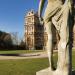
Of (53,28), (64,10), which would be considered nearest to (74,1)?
(64,10)

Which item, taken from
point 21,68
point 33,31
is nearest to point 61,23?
point 21,68

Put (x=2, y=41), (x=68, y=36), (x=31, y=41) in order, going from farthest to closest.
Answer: (x=31, y=41) → (x=2, y=41) → (x=68, y=36)

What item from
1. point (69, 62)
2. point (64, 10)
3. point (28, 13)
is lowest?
point (69, 62)

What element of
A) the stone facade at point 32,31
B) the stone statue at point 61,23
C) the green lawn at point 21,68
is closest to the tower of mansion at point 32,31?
the stone facade at point 32,31

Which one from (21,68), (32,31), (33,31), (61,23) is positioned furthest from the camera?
(32,31)

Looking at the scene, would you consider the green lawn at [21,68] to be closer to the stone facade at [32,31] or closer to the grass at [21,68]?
the grass at [21,68]

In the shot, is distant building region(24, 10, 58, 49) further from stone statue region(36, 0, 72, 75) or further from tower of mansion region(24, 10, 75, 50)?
stone statue region(36, 0, 72, 75)

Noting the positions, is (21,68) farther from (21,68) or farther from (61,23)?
(61,23)

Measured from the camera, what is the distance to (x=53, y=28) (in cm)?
639

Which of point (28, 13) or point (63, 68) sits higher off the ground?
point (28, 13)

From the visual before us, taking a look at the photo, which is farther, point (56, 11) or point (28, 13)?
point (28, 13)

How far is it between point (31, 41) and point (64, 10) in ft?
289

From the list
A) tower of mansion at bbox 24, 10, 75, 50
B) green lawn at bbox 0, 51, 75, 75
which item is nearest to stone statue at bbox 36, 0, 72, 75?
green lawn at bbox 0, 51, 75, 75

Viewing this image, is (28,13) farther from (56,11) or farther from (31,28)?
(56,11)
